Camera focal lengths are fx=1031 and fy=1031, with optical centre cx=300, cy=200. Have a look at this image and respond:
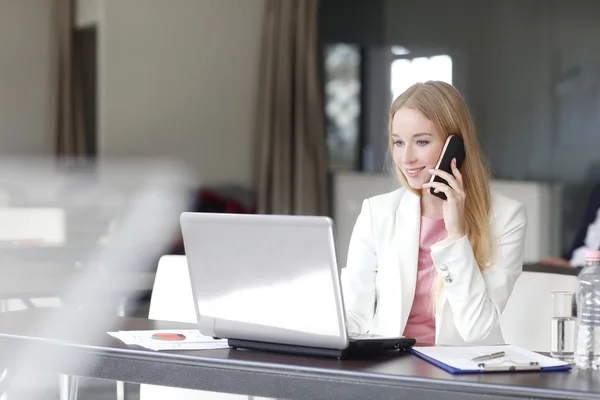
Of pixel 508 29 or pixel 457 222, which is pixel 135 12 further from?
pixel 457 222

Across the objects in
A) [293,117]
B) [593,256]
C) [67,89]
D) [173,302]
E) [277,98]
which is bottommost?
[173,302]

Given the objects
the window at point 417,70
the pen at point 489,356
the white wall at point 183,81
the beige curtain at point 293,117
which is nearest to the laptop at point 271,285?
the pen at point 489,356

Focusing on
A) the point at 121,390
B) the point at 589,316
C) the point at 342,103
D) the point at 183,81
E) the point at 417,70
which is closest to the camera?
the point at 589,316

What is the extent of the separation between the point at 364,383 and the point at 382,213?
2.80 feet

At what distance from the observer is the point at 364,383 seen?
180cm

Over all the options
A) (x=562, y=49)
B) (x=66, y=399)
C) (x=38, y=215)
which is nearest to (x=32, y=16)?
(x=38, y=215)

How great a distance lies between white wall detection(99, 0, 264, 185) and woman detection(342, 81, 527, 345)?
4.60m

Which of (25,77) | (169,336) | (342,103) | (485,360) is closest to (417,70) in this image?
(342,103)

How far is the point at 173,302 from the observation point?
9.70ft

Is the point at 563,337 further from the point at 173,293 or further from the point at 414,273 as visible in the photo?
the point at 173,293

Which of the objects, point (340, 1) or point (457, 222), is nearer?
point (457, 222)

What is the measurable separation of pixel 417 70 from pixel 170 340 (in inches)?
177

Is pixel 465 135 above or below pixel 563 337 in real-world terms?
above

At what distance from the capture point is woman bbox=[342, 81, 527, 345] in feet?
7.54
